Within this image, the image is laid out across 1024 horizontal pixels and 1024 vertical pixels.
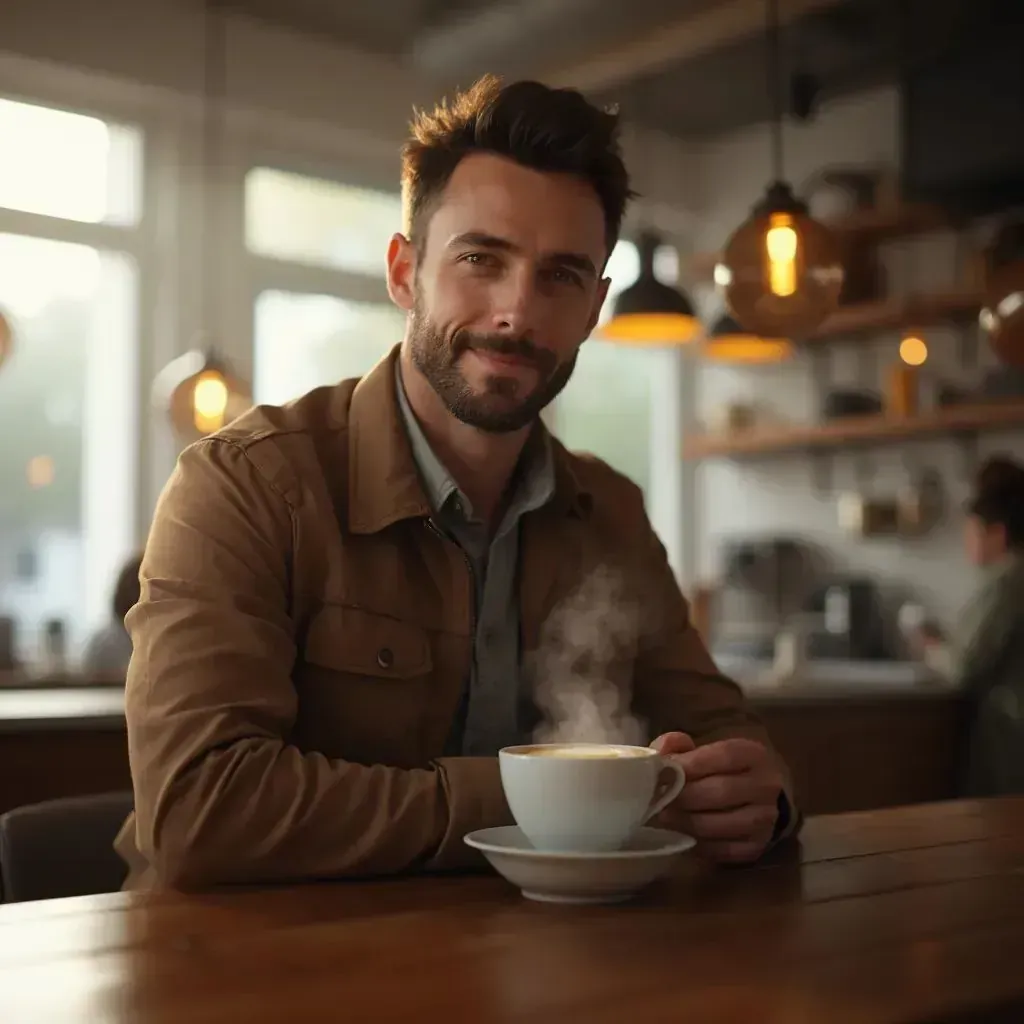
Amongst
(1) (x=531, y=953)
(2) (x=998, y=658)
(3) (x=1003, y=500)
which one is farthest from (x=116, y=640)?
(1) (x=531, y=953)

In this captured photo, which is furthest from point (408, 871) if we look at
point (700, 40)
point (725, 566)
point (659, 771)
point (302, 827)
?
point (725, 566)

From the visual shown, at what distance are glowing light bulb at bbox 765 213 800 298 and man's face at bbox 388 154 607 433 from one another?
1.14 m

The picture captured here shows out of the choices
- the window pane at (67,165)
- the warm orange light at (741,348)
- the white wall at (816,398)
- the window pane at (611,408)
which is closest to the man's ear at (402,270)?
the warm orange light at (741,348)

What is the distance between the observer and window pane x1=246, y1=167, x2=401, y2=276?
5.98 metres

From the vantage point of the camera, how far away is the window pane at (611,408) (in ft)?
23.5

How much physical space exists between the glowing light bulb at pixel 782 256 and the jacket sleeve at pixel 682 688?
1.12m

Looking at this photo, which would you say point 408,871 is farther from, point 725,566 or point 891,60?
point 725,566

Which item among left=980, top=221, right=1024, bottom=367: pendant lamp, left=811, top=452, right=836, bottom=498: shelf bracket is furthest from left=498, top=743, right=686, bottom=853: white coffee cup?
left=811, top=452, right=836, bottom=498: shelf bracket

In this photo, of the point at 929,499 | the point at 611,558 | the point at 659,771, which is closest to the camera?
the point at 659,771

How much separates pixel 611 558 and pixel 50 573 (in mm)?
4208

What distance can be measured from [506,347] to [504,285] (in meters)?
0.07

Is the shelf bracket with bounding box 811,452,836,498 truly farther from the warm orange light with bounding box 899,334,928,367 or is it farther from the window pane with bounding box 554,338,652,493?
the warm orange light with bounding box 899,334,928,367

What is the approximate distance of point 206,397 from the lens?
4305 mm

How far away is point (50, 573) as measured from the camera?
552 centimetres
